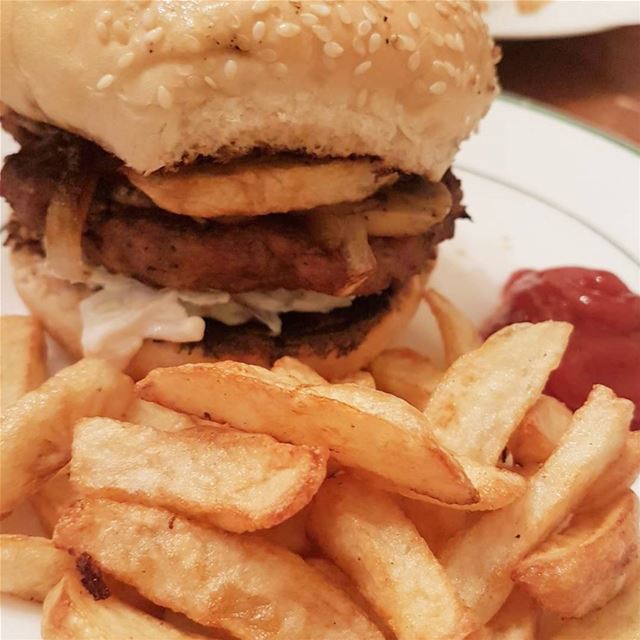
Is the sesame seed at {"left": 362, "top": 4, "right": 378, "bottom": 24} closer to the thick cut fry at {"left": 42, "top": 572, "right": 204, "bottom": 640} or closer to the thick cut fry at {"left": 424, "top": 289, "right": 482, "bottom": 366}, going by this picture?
the thick cut fry at {"left": 424, "top": 289, "right": 482, "bottom": 366}

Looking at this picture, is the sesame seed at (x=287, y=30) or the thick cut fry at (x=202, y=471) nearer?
the thick cut fry at (x=202, y=471)

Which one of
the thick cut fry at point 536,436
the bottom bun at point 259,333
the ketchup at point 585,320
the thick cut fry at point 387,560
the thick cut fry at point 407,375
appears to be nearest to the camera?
the thick cut fry at point 387,560

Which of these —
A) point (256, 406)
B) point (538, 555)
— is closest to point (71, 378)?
point (256, 406)

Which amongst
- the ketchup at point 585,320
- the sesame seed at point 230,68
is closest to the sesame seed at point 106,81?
the sesame seed at point 230,68

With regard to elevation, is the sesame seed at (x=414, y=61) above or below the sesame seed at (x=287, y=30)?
above

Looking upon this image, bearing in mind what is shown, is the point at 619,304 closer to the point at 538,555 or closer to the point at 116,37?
the point at 538,555

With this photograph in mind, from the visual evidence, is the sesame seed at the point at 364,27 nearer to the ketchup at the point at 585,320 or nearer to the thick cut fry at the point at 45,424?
the thick cut fry at the point at 45,424

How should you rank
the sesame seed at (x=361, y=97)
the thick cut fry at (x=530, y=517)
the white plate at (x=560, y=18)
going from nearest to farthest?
the thick cut fry at (x=530, y=517)
the sesame seed at (x=361, y=97)
the white plate at (x=560, y=18)

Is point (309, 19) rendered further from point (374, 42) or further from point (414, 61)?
point (414, 61)
